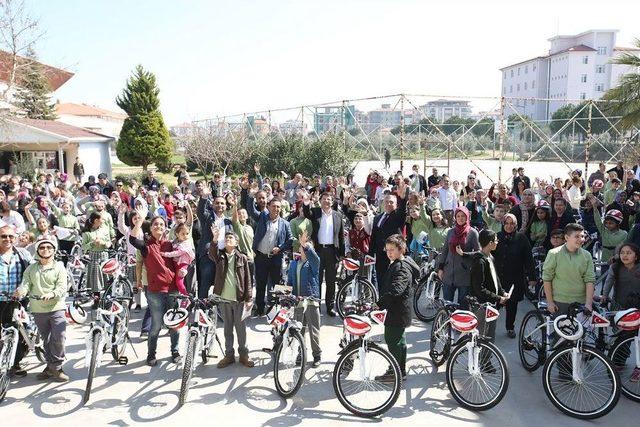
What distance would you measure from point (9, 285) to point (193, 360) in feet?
7.63

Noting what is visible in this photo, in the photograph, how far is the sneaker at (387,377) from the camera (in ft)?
17.1

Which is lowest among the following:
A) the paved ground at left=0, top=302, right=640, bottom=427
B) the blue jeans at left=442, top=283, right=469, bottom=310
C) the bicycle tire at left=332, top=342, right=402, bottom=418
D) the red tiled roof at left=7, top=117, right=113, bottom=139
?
the paved ground at left=0, top=302, right=640, bottom=427

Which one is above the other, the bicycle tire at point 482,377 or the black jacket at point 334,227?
the black jacket at point 334,227

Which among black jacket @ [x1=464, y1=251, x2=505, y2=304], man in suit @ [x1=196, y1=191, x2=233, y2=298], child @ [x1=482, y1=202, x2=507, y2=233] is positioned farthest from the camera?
child @ [x1=482, y1=202, x2=507, y2=233]

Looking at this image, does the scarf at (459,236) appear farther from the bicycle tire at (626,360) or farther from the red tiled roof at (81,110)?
the red tiled roof at (81,110)

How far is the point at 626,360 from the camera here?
577 cm

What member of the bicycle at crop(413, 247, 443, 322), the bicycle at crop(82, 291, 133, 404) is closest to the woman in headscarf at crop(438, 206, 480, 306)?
the bicycle at crop(413, 247, 443, 322)

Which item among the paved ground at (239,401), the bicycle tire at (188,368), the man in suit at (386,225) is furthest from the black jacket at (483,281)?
the bicycle tire at (188,368)

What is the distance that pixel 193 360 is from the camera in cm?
553

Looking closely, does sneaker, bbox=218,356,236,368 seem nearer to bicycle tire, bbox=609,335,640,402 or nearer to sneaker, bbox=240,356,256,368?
sneaker, bbox=240,356,256,368

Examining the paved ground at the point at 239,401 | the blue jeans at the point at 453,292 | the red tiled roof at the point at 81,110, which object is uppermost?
the red tiled roof at the point at 81,110

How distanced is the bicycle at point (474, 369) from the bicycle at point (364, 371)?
2.17ft

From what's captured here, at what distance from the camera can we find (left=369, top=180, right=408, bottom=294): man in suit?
7.91m

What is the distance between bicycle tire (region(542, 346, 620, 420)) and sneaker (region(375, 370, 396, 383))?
1.53 metres
